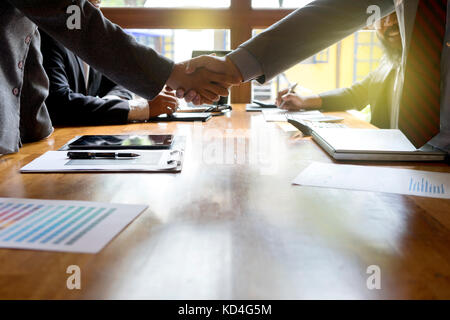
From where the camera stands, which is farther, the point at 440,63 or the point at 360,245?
the point at 440,63

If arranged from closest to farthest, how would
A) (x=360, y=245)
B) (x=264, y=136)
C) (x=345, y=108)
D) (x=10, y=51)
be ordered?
(x=360, y=245) < (x=10, y=51) < (x=264, y=136) < (x=345, y=108)

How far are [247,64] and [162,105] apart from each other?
41cm

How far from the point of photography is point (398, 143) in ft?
3.42

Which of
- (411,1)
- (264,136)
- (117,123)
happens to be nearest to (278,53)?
(264,136)

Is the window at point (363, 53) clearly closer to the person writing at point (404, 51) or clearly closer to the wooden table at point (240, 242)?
the person writing at point (404, 51)

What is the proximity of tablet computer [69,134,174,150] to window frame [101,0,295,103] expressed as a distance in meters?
1.54

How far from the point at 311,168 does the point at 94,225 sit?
0.50 metres

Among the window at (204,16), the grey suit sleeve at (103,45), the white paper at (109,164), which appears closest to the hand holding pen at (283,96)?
the window at (204,16)

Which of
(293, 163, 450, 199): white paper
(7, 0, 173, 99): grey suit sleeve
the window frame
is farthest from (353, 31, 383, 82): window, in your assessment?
(293, 163, 450, 199): white paper


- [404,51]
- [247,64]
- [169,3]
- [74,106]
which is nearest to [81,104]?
[74,106]

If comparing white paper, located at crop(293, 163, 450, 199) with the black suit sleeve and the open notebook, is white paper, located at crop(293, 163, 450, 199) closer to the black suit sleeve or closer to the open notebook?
the open notebook

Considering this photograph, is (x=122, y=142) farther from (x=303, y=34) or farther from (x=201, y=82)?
(x=303, y=34)

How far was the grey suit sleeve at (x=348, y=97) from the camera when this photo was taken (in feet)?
6.90

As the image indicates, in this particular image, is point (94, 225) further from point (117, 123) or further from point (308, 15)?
point (308, 15)
